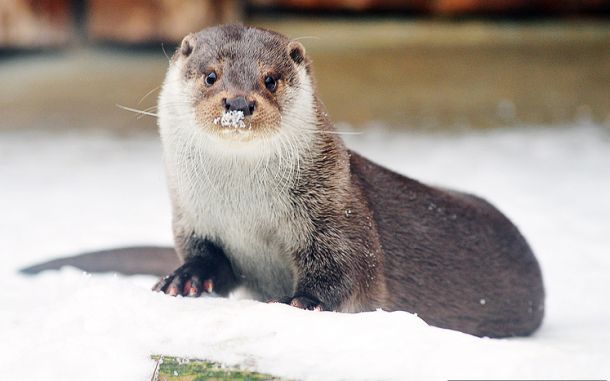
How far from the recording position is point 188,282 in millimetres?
2623

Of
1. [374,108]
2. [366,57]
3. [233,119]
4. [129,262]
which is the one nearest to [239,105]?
[233,119]

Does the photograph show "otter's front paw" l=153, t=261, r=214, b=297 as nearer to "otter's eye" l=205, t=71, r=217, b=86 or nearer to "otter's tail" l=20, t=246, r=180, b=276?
"otter's eye" l=205, t=71, r=217, b=86

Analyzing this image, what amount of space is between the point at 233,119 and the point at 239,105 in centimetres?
4

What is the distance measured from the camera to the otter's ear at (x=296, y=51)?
2707 millimetres

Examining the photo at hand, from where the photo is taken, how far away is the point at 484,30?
675cm

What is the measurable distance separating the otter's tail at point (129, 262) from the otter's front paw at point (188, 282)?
2.49 feet

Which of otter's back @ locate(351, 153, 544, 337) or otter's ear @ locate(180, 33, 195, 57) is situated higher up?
otter's ear @ locate(180, 33, 195, 57)

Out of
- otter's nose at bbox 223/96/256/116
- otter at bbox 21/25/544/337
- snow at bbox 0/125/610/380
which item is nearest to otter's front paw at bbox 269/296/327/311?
otter at bbox 21/25/544/337

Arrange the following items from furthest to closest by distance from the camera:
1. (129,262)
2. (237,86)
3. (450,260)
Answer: (129,262) → (450,260) → (237,86)

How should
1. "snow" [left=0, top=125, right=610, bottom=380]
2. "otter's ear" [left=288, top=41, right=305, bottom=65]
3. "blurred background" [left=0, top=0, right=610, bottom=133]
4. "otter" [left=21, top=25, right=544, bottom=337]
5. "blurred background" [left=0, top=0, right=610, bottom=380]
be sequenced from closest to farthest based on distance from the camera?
"snow" [left=0, top=125, right=610, bottom=380] → "otter" [left=21, top=25, right=544, bottom=337] → "otter's ear" [left=288, top=41, right=305, bottom=65] → "blurred background" [left=0, top=0, right=610, bottom=380] → "blurred background" [left=0, top=0, right=610, bottom=133]

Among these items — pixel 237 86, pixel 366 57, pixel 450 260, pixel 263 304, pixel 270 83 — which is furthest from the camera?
pixel 366 57

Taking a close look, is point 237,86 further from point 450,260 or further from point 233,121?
point 450,260

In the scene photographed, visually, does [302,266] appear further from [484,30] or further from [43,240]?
[484,30]

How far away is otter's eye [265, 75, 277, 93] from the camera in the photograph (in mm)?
2568
